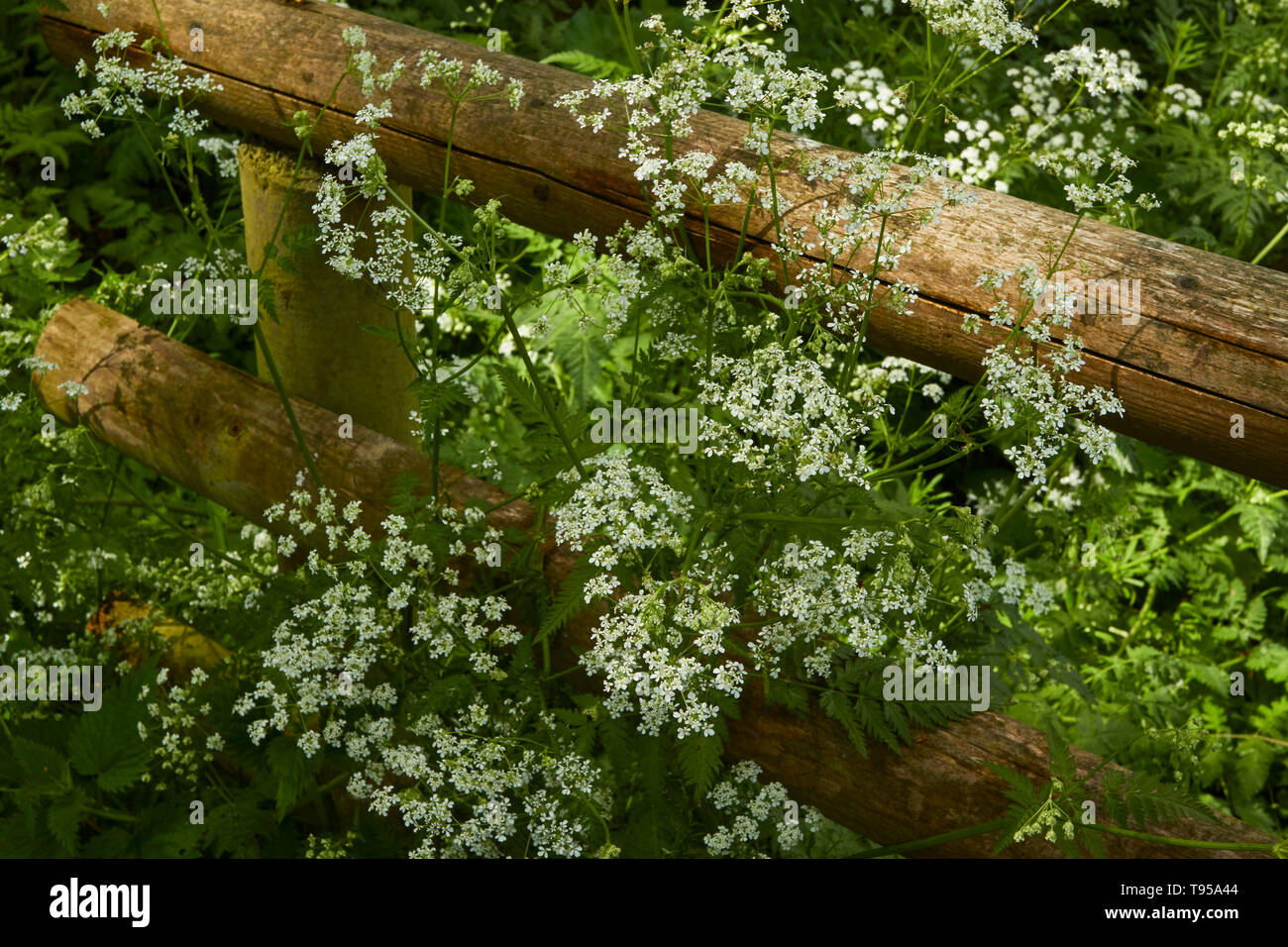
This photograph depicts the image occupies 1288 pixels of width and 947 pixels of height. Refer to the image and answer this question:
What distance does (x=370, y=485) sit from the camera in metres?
3.20

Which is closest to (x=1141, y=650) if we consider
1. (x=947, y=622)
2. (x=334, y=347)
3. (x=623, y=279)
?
(x=947, y=622)

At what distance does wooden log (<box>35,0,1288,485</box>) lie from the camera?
225 cm

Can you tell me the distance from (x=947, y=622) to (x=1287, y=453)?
0.86 m

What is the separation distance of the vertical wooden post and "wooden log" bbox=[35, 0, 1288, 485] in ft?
0.59

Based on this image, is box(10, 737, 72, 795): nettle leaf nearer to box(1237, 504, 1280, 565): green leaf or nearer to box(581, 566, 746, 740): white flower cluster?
box(581, 566, 746, 740): white flower cluster

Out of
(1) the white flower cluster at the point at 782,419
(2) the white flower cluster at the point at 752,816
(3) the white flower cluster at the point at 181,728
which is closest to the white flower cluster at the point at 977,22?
(1) the white flower cluster at the point at 782,419

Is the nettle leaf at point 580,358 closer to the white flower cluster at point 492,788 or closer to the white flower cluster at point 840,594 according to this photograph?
the white flower cluster at point 492,788

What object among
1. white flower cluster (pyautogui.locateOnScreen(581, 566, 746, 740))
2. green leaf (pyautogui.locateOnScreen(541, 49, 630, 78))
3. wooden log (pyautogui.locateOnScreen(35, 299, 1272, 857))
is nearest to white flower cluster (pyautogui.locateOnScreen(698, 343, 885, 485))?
white flower cluster (pyautogui.locateOnScreen(581, 566, 746, 740))

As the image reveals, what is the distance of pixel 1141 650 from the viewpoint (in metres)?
4.23

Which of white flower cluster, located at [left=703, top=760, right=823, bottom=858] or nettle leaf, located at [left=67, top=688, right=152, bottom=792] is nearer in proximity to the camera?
white flower cluster, located at [left=703, top=760, right=823, bottom=858]

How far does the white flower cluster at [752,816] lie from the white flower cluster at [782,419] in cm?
68

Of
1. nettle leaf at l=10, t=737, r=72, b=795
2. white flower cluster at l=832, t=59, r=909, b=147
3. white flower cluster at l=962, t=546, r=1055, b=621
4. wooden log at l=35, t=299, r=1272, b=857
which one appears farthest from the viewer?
white flower cluster at l=832, t=59, r=909, b=147

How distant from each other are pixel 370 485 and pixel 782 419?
58.6 inches

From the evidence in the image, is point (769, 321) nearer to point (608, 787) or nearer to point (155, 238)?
point (608, 787)
